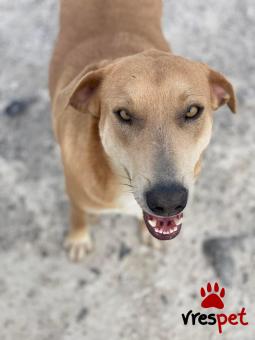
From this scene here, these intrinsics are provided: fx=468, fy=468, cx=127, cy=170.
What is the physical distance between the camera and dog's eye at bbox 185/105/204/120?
2465 mm

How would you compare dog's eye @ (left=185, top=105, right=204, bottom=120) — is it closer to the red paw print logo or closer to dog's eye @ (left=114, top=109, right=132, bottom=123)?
dog's eye @ (left=114, top=109, right=132, bottom=123)

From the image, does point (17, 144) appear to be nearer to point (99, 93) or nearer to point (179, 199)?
point (99, 93)

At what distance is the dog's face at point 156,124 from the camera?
2322 millimetres

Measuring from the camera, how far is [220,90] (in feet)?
9.20

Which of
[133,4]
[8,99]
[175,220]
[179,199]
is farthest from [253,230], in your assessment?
[8,99]

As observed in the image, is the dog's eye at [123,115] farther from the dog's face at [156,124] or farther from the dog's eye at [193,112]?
the dog's eye at [193,112]

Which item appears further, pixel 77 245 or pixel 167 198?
pixel 77 245

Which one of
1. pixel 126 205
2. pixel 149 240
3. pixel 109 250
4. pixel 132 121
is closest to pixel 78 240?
pixel 109 250

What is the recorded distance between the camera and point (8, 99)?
4.40 m

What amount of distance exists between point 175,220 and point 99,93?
842 mm

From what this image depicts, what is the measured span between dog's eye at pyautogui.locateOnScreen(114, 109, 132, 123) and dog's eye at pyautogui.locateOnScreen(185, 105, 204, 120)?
1.00 ft

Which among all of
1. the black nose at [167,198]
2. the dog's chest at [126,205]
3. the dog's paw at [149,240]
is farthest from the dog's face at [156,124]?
the dog's paw at [149,240]

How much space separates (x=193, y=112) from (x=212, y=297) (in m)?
1.69

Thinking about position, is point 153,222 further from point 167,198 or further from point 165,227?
point 167,198
